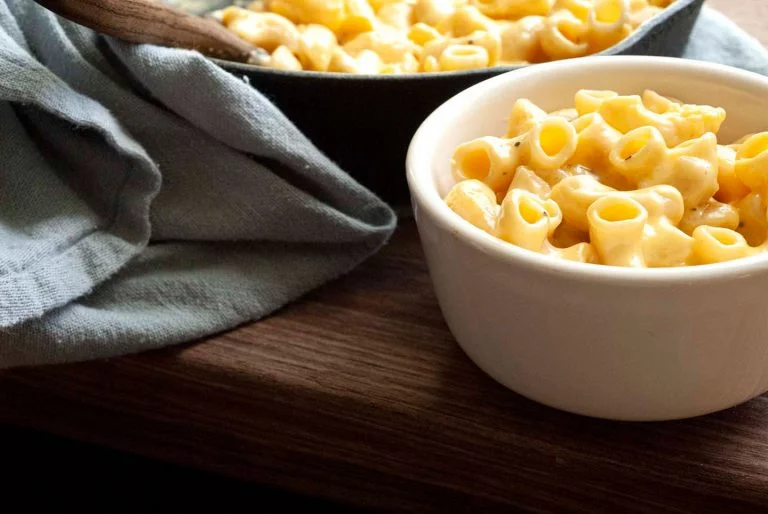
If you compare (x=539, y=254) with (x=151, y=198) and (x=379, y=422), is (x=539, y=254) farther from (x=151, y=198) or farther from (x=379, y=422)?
(x=151, y=198)

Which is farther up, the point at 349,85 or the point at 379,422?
the point at 349,85

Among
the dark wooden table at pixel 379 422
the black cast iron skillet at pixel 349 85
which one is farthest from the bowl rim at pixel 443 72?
the dark wooden table at pixel 379 422

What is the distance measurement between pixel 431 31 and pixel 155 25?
0.63 feet

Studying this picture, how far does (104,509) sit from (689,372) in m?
0.40

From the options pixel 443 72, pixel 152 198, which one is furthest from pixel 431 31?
pixel 152 198

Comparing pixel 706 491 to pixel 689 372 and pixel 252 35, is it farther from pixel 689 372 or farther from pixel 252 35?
pixel 252 35

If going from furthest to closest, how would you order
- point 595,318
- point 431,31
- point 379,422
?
point 431,31
point 379,422
point 595,318

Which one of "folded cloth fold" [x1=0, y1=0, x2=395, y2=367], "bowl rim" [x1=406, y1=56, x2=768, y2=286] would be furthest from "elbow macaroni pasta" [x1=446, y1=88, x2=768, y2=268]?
"folded cloth fold" [x1=0, y1=0, x2=395, y2=367]

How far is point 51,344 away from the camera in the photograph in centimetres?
51

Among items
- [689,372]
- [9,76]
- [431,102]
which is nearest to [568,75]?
[431,102]

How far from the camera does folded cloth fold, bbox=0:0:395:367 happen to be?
1.73 ft

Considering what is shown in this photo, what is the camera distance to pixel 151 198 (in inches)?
21.6

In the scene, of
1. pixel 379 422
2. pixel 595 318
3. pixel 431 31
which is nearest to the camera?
pixel 595 318

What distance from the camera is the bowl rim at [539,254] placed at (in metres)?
0.38
